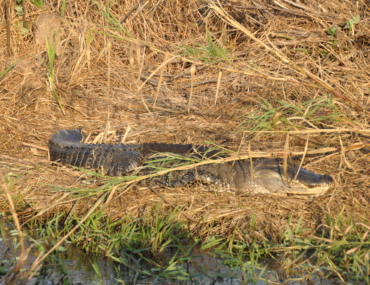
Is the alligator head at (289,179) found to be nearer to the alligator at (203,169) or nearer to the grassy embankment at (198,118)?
the alligator at (203,169)

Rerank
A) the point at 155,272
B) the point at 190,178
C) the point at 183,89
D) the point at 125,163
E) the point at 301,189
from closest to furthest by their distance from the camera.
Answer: the point at 155,272, the point at 301,189, the point at 190,178, the point at 125,163, the point at 183,89

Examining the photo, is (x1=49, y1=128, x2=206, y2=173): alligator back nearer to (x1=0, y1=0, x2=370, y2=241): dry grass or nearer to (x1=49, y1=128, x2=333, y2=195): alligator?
(x1=49, y1=128, x2=333, y2=195): alligator

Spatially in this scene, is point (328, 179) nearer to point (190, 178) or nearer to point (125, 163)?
point (190, 178)

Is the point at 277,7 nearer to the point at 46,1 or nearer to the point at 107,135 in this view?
the point at 107,135

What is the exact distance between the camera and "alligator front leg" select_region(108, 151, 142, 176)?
4.52 meters

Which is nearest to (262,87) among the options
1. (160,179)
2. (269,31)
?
(269,31)

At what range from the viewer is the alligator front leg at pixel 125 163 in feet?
14.8

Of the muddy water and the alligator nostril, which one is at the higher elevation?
the muddy water

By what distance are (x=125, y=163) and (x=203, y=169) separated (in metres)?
0.75

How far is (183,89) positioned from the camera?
21.0 ft

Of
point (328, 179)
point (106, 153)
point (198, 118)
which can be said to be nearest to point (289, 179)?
point (328, 179)

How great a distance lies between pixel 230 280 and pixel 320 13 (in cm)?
432

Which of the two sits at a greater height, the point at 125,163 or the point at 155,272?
the point at 155,272

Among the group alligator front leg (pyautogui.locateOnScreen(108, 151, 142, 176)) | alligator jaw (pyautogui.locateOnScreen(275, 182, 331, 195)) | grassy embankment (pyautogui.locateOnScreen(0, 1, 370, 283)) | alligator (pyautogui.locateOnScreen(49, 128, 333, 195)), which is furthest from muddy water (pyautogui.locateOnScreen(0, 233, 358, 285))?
alligator front leg (pyautogui.locateOnScreen(108, 151, 142, 176))
